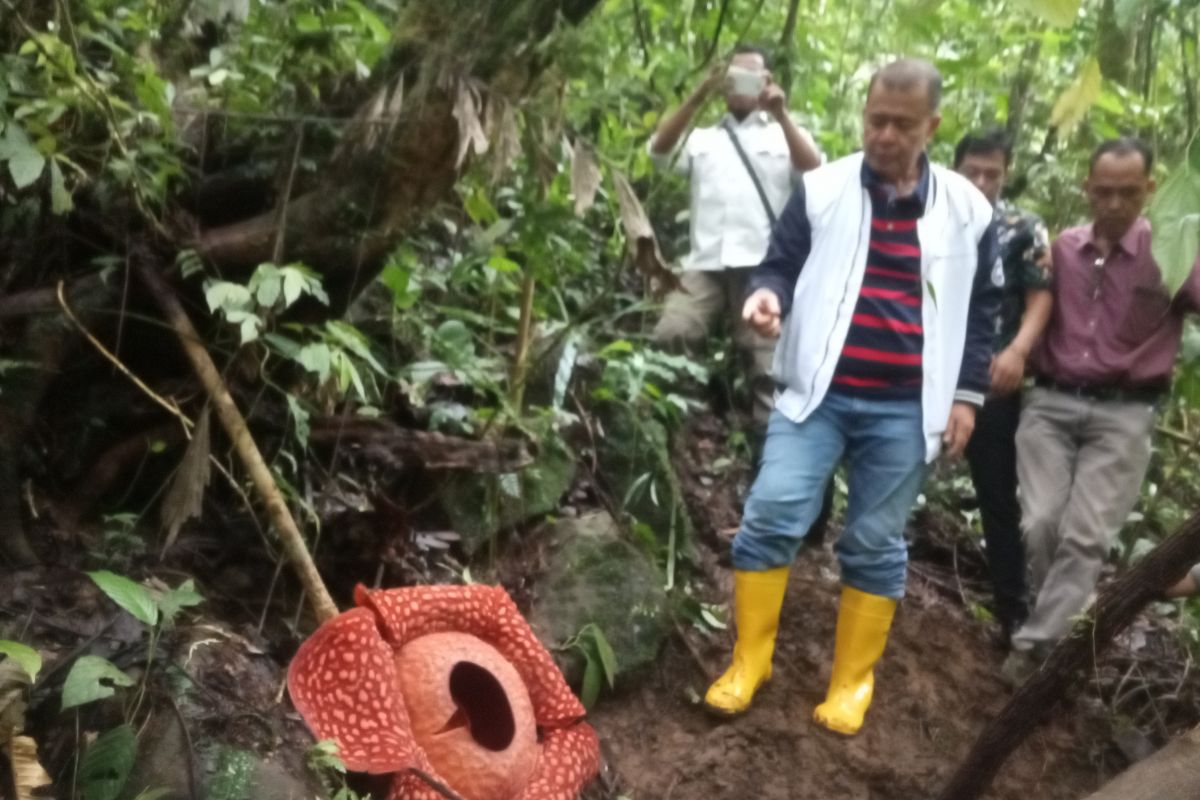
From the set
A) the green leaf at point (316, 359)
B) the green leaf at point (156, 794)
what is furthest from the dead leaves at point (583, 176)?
the green leaf at point (156, 794)

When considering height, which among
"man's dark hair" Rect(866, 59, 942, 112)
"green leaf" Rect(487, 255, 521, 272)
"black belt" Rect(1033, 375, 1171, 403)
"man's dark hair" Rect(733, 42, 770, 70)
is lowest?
"black belt" Rect(1033, 375, 1171, 403)

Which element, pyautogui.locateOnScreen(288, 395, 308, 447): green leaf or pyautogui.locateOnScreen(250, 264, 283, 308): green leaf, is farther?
pyautogui.locateOnScreen(288, 395, 308, 447): green leaf

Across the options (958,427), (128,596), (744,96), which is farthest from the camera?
(744,96)

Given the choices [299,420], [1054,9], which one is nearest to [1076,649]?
[1054,9]

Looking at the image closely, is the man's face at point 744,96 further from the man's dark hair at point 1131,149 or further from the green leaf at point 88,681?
the green leaf at point 88,681

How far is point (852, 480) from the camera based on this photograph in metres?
3.56

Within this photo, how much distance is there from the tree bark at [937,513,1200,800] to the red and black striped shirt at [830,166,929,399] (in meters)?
0.93

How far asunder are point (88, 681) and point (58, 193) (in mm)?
1239

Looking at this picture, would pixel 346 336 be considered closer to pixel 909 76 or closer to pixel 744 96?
pixel 909 76

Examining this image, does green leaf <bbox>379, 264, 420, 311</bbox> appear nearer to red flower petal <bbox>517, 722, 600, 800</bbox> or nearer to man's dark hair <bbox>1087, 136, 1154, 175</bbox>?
red flower petal <bbox>517, 722, 600, 800</bbox>

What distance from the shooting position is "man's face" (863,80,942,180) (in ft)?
10.6

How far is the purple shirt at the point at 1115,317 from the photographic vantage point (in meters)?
3.83

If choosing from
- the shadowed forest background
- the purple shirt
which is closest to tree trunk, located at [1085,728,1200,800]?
the shadowed forest background

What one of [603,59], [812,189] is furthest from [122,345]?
[812,189]
